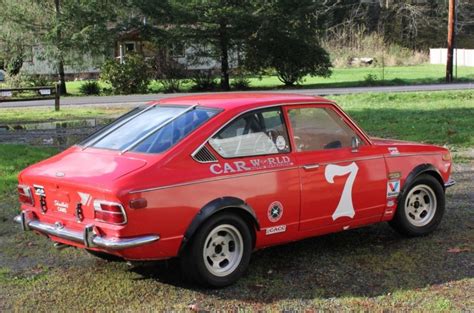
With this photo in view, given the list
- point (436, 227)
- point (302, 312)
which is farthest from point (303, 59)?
point (302, 312)

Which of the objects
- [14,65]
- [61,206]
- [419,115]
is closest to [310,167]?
[61,206]

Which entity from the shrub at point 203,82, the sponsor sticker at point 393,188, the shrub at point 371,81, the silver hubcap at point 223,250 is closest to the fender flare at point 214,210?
the silver hubcap at point 223,250

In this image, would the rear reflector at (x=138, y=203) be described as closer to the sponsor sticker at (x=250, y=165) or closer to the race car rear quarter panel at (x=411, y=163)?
the sponsor sticker at (x=250, y=165)

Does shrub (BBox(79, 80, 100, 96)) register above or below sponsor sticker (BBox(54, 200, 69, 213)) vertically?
above

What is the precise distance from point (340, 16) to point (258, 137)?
6446cm

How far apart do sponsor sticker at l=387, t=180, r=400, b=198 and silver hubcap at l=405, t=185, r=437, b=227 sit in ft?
0.95

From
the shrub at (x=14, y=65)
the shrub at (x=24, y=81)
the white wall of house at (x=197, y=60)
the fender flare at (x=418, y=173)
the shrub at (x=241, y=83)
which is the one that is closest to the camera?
the fender flare at (x=418, y=173)

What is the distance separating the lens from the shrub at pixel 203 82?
112 feet

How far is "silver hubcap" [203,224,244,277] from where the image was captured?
4.85 m

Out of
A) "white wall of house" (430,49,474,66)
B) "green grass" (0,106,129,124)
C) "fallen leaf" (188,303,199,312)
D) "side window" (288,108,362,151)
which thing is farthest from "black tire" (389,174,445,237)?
"white wall of house" (430,49,474,66)

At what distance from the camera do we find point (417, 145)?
626 centimetres

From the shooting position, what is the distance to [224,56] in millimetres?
34688

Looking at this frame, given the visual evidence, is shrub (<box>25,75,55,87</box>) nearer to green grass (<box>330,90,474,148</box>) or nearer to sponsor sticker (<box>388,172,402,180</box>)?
green grass (<box>330,90,474,148</box>)

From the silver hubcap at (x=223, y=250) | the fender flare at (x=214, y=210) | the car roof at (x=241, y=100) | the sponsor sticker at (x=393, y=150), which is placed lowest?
the silver hubcap at (x=223, y=250)
